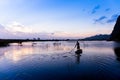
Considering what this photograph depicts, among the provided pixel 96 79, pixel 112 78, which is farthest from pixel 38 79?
pixel 112 78

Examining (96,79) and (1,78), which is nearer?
(96,79)

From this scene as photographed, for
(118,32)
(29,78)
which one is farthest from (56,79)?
(118,32)

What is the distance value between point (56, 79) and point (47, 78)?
128 centimetres

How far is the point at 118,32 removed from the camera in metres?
189

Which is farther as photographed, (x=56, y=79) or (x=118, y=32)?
(x=118, y=32)

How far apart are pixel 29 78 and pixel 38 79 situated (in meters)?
1.40

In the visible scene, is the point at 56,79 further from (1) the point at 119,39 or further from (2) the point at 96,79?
(1) the point at 119,39

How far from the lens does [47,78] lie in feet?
66.9

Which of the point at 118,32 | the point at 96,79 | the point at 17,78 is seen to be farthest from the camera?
the point at 118,32

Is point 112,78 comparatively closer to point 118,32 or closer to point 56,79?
point 56,79

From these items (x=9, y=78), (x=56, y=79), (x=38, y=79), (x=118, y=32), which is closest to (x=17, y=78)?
(x=9, y=78)

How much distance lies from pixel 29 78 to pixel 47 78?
2.29 m

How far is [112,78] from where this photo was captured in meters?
19.8

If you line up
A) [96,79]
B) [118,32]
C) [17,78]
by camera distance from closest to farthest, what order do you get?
[96,79]
[17,78]
[118,32]
